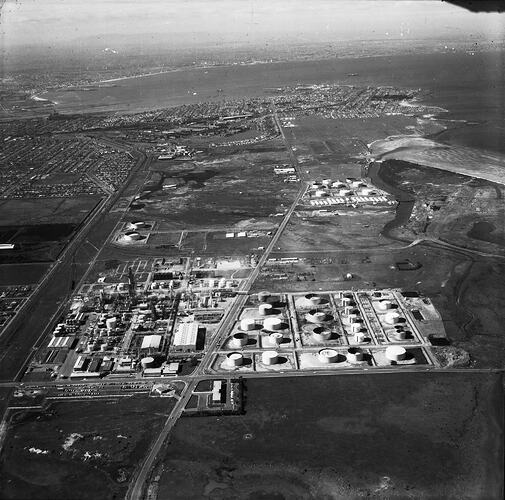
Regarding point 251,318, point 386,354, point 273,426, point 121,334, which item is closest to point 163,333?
point 121,334

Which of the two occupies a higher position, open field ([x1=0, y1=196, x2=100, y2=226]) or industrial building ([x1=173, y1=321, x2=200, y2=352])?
industrial building ([x1=173, y1=321, x2=200, y2=352])

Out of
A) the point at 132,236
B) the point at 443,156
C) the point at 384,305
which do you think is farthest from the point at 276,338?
the point at 443,156

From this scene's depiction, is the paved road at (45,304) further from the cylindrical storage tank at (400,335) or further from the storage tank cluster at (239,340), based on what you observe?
the cylindrical storage tank at (400,335)

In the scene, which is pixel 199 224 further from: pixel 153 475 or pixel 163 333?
pixel 153 475

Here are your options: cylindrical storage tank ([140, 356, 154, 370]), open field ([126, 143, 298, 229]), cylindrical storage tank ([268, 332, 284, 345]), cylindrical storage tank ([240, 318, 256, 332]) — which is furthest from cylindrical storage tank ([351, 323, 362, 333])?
open field ([126, 143, 298, 229])

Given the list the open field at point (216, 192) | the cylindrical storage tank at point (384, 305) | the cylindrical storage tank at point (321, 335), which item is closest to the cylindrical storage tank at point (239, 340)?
the cylindrical storage tank at point (321, 335)

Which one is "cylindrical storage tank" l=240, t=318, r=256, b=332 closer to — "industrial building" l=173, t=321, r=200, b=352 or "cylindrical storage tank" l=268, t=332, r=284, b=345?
"cylindrical storage tank" l=268, t=332, r=284, b=345

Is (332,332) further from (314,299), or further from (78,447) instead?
(78,447)
